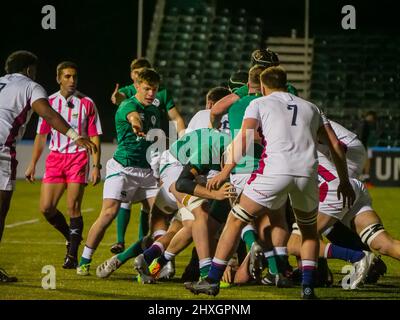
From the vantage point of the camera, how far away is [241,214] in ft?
23.9

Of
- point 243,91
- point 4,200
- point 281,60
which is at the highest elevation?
point 243,91

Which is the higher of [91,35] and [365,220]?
[91,35]

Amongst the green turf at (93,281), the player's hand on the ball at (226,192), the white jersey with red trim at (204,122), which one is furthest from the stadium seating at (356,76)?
the player's hand on the ball at (226,192)

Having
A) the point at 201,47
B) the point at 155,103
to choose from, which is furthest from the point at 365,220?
the point at 201,47

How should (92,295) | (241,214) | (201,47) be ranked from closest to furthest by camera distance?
(241,214), (92,295), (201,47)

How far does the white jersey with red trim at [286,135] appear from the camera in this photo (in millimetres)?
7195

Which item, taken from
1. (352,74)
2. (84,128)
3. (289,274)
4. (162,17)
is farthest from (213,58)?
(289,274)

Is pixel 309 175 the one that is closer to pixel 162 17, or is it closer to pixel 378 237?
pixel 378 237

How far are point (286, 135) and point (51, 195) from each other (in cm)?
381

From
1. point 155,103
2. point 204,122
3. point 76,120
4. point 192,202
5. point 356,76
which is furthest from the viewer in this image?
point 356,76

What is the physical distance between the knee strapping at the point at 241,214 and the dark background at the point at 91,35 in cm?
1776

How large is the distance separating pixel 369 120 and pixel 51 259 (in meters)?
14.2

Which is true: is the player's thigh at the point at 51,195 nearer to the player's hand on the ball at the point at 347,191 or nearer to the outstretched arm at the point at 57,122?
the outstretched arm at the point at 57,122

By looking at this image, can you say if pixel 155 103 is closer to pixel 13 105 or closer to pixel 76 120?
pixel 76 120
